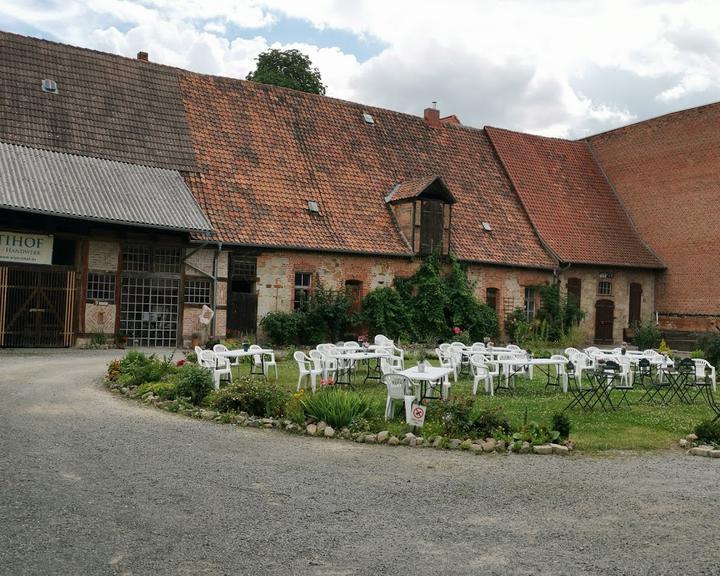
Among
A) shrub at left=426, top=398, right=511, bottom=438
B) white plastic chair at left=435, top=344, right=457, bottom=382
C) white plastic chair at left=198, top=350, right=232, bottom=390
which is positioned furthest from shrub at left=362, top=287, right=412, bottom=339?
shrub at left=426, top=398, right=511, bottom=438

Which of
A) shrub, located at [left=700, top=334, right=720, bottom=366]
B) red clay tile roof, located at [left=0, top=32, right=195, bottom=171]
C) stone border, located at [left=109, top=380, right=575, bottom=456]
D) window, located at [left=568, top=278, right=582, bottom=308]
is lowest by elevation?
stone border, located at [left=109, top=380, right=575, bottom=456]

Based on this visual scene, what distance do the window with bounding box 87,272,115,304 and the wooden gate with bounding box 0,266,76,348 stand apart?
454 mm

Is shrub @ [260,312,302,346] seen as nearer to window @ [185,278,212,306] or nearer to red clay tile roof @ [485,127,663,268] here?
window @ [185,278,212,306]

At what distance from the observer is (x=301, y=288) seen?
24.1 m

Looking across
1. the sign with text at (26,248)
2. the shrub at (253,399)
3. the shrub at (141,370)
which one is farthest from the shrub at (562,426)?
the sign with text at (26,248)

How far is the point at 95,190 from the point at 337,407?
517 inches

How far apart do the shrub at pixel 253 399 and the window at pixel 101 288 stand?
11.0 metres

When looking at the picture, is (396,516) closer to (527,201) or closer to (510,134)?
(527,201)

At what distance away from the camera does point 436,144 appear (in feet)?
100

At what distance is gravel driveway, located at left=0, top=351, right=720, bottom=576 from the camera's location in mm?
5386

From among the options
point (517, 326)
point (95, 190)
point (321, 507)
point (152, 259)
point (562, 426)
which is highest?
point (95, 190)

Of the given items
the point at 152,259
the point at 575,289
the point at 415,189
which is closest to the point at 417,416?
the point at 152,259

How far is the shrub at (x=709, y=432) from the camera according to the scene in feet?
32.4

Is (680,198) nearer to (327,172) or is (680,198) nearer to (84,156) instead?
(327,172)
